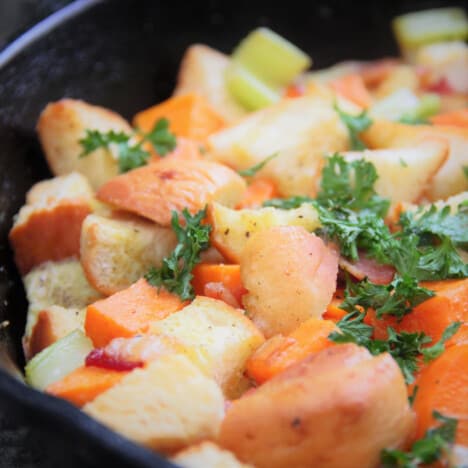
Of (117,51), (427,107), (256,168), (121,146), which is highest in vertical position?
(117,51)

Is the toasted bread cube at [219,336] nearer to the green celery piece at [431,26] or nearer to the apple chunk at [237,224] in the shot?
the apple chunk at [237,224]

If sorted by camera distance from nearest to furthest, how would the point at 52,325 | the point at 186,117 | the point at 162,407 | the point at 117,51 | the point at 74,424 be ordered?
the point at 74,424, the point at 162,407, the point at 52,325, the point at 186,117, the point at 117,51

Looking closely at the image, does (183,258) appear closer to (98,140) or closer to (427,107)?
(98,140)

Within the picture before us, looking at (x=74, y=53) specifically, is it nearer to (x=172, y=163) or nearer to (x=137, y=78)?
(x=137, y=78)

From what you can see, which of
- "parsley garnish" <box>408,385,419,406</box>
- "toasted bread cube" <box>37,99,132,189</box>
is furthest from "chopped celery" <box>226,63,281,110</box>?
"parsley garnish" <box>408,385,419,406</box>

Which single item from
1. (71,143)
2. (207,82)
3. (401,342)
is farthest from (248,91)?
(401,342)

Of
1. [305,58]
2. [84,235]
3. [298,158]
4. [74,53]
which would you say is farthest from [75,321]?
[305,58]
